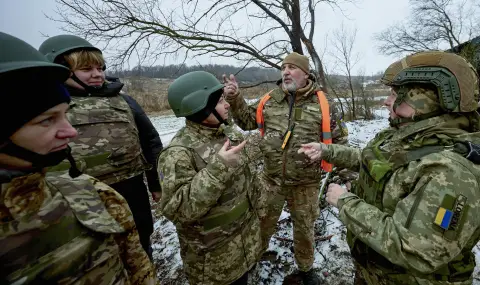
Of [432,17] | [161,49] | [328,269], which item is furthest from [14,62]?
[432,17]

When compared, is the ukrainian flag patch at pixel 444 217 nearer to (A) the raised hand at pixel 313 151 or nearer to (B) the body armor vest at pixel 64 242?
(A) the raised hand at pixel 313 151

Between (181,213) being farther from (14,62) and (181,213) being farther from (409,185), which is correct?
(409,185)

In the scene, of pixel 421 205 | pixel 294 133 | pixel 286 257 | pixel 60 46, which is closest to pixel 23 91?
pixel 60 46

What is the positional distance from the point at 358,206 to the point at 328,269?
2092mm

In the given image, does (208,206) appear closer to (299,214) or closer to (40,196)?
(40,196)

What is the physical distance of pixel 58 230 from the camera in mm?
961

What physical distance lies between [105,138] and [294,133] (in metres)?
2.03

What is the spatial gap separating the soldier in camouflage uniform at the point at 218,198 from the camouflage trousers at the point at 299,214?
954 mm

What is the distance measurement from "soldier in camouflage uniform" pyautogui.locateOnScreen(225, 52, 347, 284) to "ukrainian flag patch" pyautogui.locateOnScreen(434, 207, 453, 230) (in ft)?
5.71

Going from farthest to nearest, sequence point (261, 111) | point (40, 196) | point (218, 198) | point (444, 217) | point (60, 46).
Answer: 1. point (261, 111)
2. point (60, 46)
3. point (218, 198)
4. point (444, 217)
5. point (40, 196)

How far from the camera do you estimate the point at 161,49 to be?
281 inches

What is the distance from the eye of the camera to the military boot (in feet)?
9.38

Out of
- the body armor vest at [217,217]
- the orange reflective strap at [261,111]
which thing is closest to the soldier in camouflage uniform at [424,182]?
the body armor vest at [217,217]

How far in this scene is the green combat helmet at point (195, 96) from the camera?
1847 millimetres
